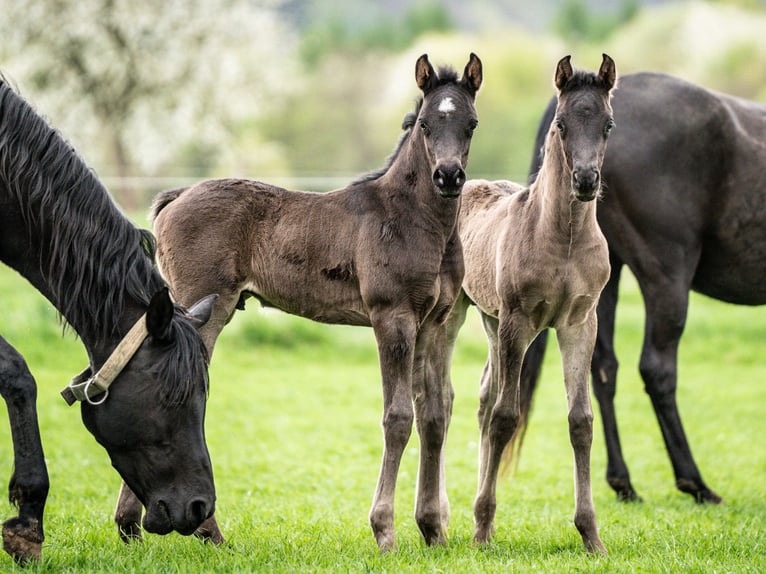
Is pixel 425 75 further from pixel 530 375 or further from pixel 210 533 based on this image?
pixel 530 375

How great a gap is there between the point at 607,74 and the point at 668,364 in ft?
9.47

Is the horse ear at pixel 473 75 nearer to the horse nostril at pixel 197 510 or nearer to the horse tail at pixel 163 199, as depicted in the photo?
the horse tail at pixel 163 199

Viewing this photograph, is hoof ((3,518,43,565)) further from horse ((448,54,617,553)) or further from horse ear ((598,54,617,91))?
horse ear ((598,54,617,91))

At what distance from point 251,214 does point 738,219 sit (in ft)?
12.4

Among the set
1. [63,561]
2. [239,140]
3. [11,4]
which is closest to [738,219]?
[63,561]

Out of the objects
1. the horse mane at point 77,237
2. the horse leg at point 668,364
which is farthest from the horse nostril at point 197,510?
the horse leg at point 668,364

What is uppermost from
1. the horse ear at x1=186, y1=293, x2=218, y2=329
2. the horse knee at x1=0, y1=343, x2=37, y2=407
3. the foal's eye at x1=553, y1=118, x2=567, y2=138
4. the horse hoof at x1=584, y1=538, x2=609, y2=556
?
the foal's eye at x1=553, y1=118, x2=567, y2=138

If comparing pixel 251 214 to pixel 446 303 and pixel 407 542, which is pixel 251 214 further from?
pixel 407 542

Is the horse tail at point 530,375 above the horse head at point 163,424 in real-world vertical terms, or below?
below

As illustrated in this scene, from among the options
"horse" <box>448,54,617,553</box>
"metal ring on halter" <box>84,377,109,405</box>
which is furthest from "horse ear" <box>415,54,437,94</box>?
"metal ring on halter" <box>84,377,109,405</box>

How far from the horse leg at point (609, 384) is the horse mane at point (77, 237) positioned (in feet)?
13.1

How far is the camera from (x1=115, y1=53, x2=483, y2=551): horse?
200 inches

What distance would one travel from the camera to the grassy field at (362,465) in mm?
4945

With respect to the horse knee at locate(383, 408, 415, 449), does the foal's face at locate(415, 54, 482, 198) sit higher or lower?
higher
